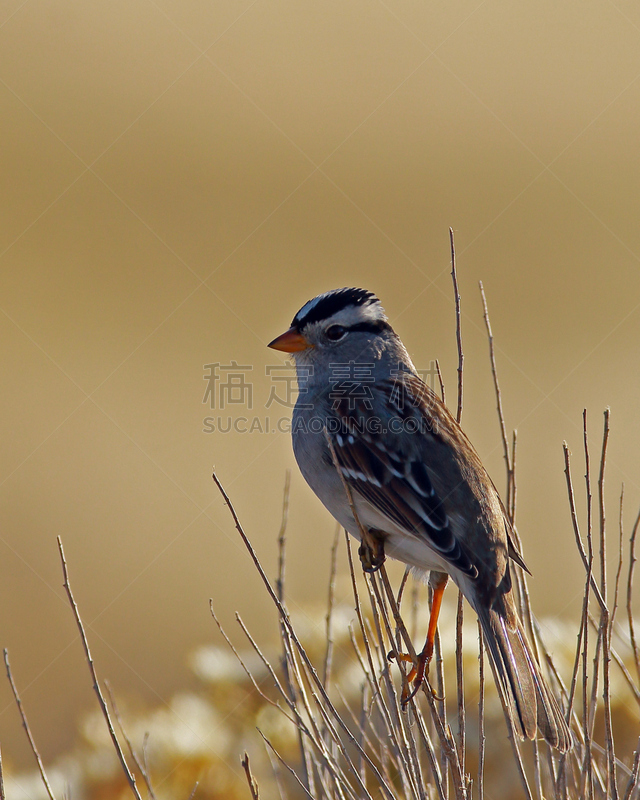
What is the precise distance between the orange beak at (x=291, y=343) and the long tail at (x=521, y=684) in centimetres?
161

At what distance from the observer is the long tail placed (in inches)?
107

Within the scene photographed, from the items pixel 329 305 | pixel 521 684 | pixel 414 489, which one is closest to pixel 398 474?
pixel 414 489

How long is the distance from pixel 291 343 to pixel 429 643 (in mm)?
1589

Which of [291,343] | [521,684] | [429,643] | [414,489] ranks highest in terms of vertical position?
[291,343]

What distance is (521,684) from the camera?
2834 millimetres

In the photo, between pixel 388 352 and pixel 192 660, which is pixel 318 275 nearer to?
pixel 192 660

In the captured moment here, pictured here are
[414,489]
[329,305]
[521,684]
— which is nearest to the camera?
[521,684]

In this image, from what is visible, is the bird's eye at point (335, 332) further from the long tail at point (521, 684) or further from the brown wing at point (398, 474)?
the long tail at point (521, 684)

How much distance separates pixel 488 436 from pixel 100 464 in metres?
4.55

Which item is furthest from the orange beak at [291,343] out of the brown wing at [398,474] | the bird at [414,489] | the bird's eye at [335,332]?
the brown wing at [398,474]

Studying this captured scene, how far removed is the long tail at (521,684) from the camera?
2723 mm

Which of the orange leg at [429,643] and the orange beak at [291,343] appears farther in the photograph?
the orange beak at [291,343]

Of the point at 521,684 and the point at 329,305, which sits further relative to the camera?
the point at 329,305

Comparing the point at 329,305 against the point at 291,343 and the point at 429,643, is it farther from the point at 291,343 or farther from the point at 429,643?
the point at 429,643
